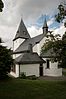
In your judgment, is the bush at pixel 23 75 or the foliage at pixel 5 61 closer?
the foliage at pixel 5 61

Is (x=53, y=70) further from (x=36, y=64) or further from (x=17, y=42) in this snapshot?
(x=17, y=42)

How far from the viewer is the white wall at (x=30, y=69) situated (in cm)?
3716

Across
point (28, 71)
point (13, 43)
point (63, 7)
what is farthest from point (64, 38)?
point (13, 43)

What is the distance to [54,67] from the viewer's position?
39188 millimetres

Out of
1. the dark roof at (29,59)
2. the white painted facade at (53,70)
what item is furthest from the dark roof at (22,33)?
the white painted facade at (53,70)

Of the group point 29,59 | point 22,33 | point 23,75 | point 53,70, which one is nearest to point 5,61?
point 23,75

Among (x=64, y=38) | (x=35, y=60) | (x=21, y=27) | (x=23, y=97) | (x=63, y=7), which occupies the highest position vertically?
(x=21, y=27)

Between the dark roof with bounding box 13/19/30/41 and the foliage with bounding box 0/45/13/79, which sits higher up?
the dark roof with bounding box 13/19/30/41

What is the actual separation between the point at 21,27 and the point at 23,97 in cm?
4753

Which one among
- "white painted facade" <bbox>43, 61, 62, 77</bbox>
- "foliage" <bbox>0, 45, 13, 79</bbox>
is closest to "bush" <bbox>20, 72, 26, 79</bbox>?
"white painted facade" <bbox>43, 61, 62, 77</bbox>

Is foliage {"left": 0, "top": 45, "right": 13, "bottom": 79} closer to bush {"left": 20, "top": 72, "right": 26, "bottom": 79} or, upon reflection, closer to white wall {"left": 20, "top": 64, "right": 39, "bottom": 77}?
bush {"left": 20, "top": 72, "right": 26, "bottom": 79}

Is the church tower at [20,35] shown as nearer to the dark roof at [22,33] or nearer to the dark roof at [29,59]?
the dark roof at [22,33]

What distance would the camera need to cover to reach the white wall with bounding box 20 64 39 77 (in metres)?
37.2

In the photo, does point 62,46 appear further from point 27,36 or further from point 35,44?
point 27,36
